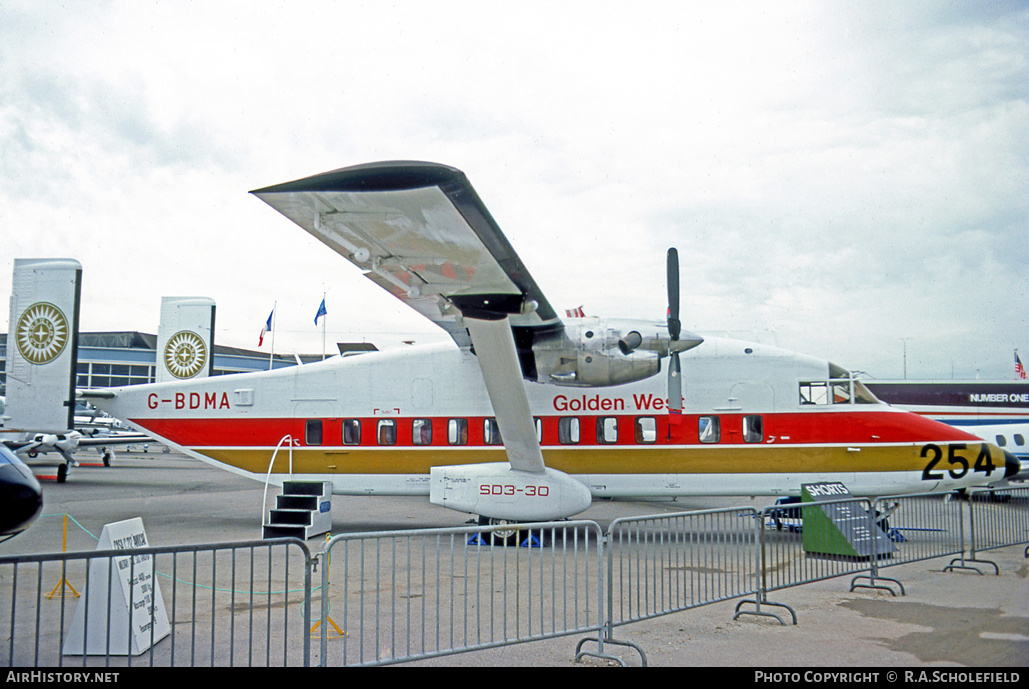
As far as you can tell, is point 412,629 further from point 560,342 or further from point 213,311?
point 213,311

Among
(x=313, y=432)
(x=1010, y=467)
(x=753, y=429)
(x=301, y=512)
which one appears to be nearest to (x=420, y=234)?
(x=301, y=512)

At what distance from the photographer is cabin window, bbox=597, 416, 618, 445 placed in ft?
42.0

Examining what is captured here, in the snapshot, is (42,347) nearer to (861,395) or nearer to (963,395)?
(861,395)

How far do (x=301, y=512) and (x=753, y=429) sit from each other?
807 cm

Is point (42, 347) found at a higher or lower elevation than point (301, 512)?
higher

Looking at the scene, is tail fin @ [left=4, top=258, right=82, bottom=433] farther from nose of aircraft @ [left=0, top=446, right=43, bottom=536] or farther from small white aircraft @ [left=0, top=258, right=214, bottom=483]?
nose of aircraft @ [left=0, top=446, right=43, bottom=536]

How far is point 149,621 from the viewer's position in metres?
6.29

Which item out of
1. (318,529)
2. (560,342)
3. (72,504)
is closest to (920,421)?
(560,342)

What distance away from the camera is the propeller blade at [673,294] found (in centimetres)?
1088

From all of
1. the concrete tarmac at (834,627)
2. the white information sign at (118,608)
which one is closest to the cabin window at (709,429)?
the concrete tarmac at (834,627)

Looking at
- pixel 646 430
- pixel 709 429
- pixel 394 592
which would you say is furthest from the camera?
pixel 646 430

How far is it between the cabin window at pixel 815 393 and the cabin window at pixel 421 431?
21.9ft

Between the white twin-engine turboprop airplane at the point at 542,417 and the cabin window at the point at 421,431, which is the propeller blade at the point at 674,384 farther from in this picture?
the cabin window at the point at 421,431

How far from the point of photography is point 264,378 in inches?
554
